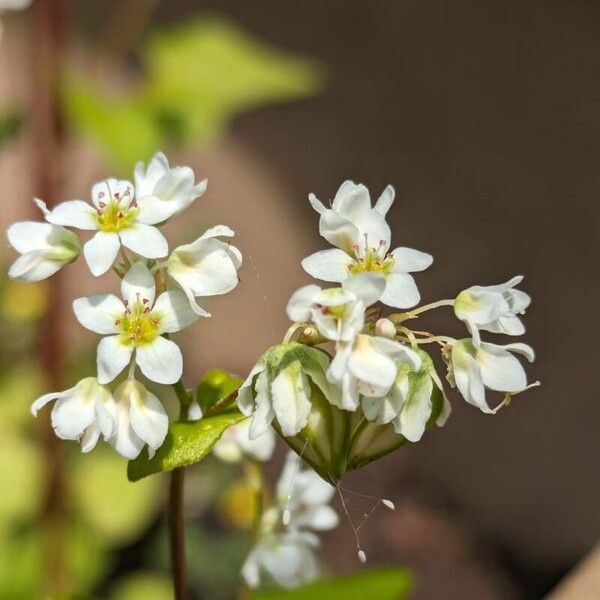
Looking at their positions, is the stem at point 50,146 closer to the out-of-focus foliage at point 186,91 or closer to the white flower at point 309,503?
the out-of-focus foliage at point 186,91

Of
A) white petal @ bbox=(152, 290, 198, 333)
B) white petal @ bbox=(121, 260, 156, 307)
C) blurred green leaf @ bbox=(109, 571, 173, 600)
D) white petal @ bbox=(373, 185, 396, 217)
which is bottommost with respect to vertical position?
blurred green leaf @ bbox=(109, 571, 173, 600)

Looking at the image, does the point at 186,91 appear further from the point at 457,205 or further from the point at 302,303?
the point at 457,205

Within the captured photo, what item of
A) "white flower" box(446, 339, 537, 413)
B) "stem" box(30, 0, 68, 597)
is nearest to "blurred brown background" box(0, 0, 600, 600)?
"stem" box(30, 0, 68, 597)

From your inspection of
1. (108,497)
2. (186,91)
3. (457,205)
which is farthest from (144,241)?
(457,205)

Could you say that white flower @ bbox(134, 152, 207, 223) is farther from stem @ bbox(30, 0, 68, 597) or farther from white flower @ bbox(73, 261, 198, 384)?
stem @ bbox(30, 0, 68, 597)

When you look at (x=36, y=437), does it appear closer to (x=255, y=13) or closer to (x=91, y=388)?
(x=91, y=388)

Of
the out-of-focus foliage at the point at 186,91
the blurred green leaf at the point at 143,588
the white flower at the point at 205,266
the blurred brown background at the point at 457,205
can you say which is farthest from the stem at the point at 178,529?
the blurred brown background at the point at 457,205

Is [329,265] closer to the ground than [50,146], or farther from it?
farther from it
